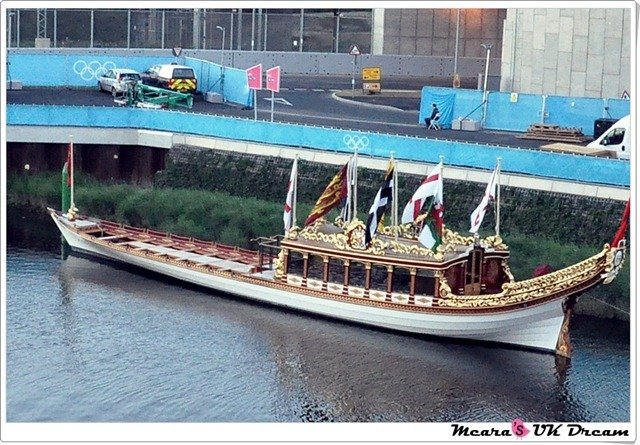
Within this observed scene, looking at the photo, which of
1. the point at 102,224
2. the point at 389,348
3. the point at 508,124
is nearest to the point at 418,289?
the point at 389,348

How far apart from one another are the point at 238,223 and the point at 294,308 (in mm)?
9338

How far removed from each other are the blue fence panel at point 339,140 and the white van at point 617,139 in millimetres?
5471

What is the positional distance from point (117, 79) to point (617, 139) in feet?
89.1

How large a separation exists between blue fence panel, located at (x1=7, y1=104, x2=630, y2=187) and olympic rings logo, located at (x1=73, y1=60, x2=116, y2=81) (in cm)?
1291

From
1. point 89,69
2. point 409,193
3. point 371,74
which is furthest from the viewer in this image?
point 371,74

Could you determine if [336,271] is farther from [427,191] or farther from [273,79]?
[273,79]

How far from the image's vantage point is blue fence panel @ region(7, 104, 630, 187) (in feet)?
193

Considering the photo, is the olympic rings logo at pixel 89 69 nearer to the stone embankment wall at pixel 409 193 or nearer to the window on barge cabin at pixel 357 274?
the stone embankment wall at pixel 409 193

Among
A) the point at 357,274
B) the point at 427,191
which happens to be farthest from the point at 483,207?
the point at 357,274

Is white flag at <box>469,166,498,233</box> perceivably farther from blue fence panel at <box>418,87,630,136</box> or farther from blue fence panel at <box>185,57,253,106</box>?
blue fence panel at <box>185,57,253,106</box>

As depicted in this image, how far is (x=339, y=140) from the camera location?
64.7m

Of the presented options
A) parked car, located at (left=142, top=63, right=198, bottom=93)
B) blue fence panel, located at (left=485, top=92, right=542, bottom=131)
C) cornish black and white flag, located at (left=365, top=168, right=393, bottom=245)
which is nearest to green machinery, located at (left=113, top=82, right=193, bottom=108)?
parked car, located at (left=142, top=63, right=198, bottom=93)

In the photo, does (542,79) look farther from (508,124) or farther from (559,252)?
(559,252)

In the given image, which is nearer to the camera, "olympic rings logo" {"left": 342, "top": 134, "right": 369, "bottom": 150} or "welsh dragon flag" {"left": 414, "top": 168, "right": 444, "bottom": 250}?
"welsh dragon flag" {"left": 414, "top": 168, "right": 444, "bottom": 250}
